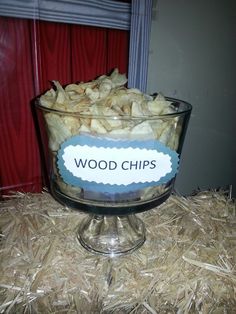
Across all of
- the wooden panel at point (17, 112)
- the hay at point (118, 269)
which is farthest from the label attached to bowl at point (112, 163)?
the wooden panel at point (17, 112)

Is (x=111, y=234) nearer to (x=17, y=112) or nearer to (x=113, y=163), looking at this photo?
(x=113, y=163)

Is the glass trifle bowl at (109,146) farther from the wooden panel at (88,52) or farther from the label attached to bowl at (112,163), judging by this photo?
the wooden panel at (88,52)

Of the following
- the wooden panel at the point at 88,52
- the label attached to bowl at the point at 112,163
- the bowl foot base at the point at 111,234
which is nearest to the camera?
the label attached to bowl at the point at 112,163

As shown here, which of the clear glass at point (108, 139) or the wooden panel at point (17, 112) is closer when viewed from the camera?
the clear glass at point (108, 139)

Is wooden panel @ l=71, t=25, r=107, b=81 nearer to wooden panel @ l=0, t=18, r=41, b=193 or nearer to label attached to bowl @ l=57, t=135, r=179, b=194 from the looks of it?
wooden panel @ l=0, t=18, r=41, b=193

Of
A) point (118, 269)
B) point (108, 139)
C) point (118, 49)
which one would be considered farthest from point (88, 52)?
point (118, 269)

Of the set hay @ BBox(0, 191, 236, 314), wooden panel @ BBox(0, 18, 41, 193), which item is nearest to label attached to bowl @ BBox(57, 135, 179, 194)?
hay @ BBox(0, 191, 236, 314)

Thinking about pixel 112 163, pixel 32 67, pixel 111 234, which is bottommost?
pixel 111 234
